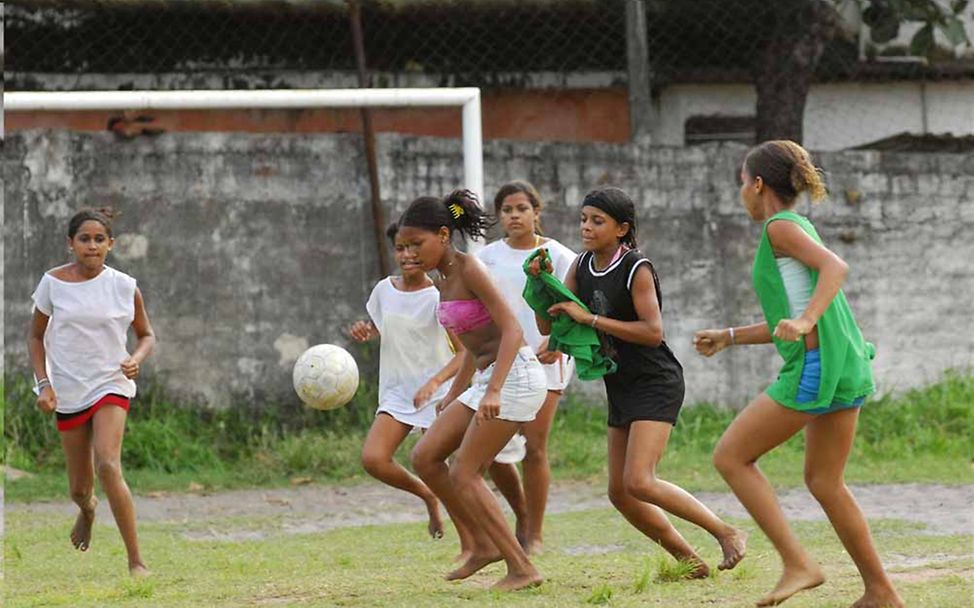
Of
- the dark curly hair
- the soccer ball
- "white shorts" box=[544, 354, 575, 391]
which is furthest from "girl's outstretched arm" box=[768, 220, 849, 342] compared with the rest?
the dark curly hair

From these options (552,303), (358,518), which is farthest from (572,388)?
(552,303)

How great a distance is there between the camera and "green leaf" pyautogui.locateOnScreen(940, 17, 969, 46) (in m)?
12.1

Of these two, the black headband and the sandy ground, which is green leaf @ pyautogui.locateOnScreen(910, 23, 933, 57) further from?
the black headband

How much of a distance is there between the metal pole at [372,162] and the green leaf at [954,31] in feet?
15.1

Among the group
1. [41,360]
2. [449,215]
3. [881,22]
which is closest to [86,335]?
[41,360]

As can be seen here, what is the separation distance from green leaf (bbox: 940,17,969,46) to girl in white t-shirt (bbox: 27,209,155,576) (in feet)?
23.6

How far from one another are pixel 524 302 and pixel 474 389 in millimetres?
1830

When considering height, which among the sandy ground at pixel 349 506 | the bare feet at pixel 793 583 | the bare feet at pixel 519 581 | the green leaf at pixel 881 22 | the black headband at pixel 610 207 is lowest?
the sandy ground at pixel 349 506

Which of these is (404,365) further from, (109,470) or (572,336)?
(572,336)

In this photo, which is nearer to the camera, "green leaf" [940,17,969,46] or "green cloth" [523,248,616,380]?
"green cloth" [523,248,616,380]

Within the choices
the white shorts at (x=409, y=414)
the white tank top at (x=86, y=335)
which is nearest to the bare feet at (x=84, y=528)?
the white tank top at (x=86, y=335)

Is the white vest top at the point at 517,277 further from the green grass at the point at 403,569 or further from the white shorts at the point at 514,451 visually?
the green grass at the point at 403,569

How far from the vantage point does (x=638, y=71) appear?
1245 centimetres

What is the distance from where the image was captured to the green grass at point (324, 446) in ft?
35.1
